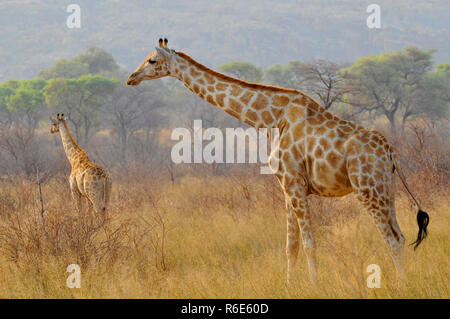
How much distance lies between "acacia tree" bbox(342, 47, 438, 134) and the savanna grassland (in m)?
23.4

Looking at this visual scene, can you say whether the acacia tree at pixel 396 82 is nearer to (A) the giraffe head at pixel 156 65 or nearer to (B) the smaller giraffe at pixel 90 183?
(B) the smaller giraffe at pixel 90 183

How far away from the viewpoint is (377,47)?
13362 cm

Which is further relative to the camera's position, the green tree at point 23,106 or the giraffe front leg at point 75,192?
the green tree at point 23,106

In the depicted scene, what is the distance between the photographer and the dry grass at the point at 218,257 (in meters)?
4.64

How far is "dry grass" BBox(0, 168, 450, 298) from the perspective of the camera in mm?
4641

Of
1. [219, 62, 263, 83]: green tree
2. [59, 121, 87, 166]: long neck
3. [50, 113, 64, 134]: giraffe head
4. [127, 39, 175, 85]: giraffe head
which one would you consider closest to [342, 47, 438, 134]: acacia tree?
[219, 62, 263, 83]: green tree

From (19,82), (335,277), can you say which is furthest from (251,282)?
(19,82)

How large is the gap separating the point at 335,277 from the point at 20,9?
462 feet

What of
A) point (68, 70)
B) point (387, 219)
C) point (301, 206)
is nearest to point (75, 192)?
point (301, 206)

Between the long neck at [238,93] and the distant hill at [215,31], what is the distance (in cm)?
10423

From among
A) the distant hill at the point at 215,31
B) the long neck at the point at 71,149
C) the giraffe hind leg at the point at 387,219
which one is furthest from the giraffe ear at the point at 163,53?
the distant hill at the point at 215,31

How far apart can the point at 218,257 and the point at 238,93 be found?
2.12 meters

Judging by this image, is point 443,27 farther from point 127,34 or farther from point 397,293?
point 397,293

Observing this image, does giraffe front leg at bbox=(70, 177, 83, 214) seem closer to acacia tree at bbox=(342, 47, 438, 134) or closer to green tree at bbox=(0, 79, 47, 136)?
acacia tree at bbox=(342, 47, 438, 134)
